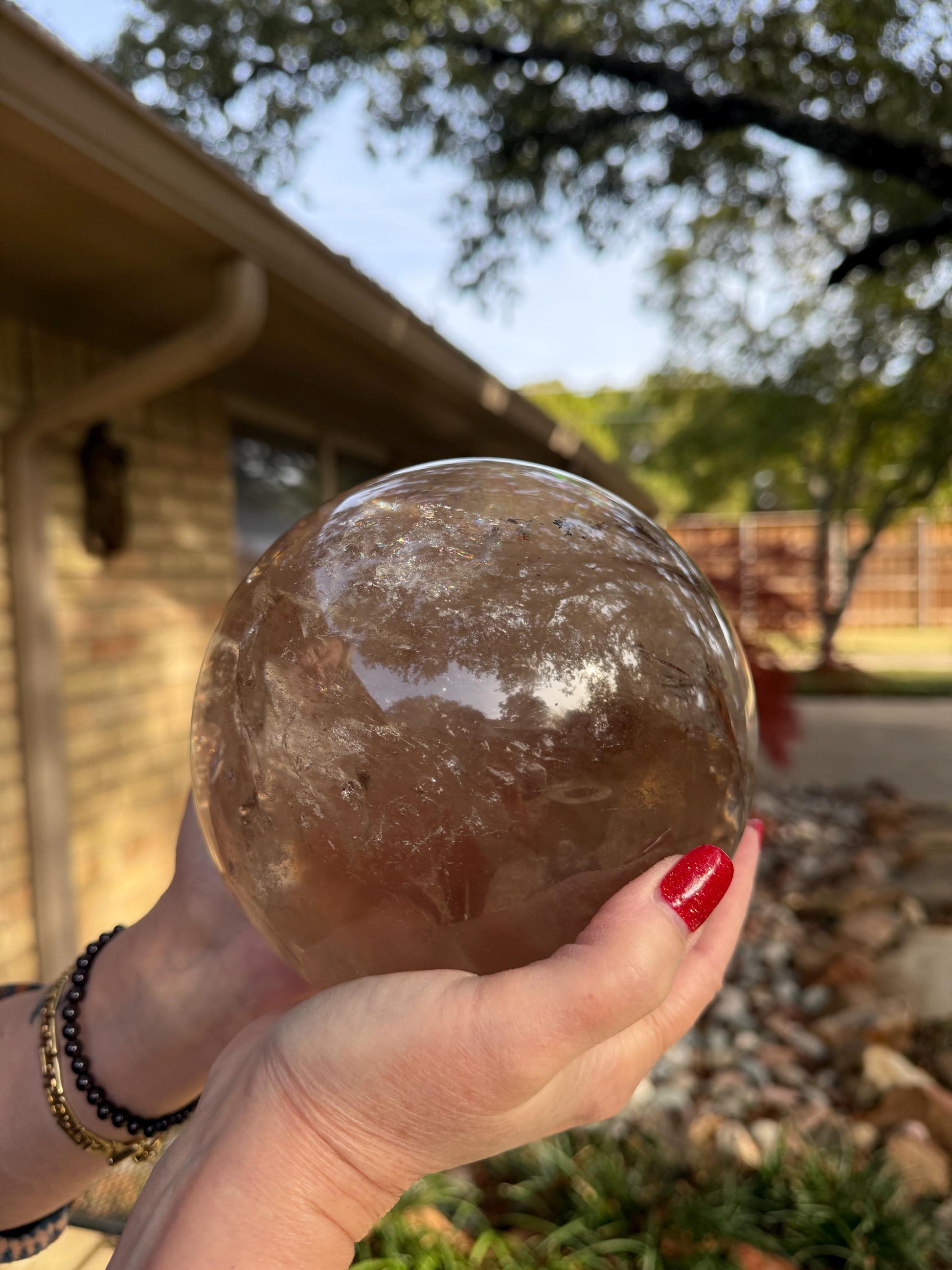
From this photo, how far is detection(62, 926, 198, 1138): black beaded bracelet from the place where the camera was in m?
1.38

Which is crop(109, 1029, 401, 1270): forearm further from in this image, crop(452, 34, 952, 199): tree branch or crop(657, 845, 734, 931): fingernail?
crop(452, 34, 952, 199): tree branch

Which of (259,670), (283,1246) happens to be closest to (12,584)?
(259,670)

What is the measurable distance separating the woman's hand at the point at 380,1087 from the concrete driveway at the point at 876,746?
7399 mm

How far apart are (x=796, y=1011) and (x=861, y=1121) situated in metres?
1.04

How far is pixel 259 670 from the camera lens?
40.4 inches

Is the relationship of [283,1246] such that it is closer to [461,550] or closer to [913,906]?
[461,550]

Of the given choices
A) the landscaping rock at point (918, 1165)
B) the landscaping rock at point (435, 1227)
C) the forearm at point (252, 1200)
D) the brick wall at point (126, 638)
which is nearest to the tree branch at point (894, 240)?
the brick wall at point (126, 638)

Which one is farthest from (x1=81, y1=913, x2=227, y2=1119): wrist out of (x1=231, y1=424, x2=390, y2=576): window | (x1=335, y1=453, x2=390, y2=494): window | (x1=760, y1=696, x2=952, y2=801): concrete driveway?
(x1=760, y1=696, x2=952, y2=801): concrete driveway

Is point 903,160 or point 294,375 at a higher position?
point 903,160

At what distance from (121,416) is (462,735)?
3848 millimetres

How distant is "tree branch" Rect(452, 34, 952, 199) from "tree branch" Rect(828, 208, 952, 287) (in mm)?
176

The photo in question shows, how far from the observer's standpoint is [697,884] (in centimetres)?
98

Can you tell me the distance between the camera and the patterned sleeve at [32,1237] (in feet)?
4.45

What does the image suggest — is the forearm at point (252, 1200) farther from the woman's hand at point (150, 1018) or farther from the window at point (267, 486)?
the window at point (267, 486)
